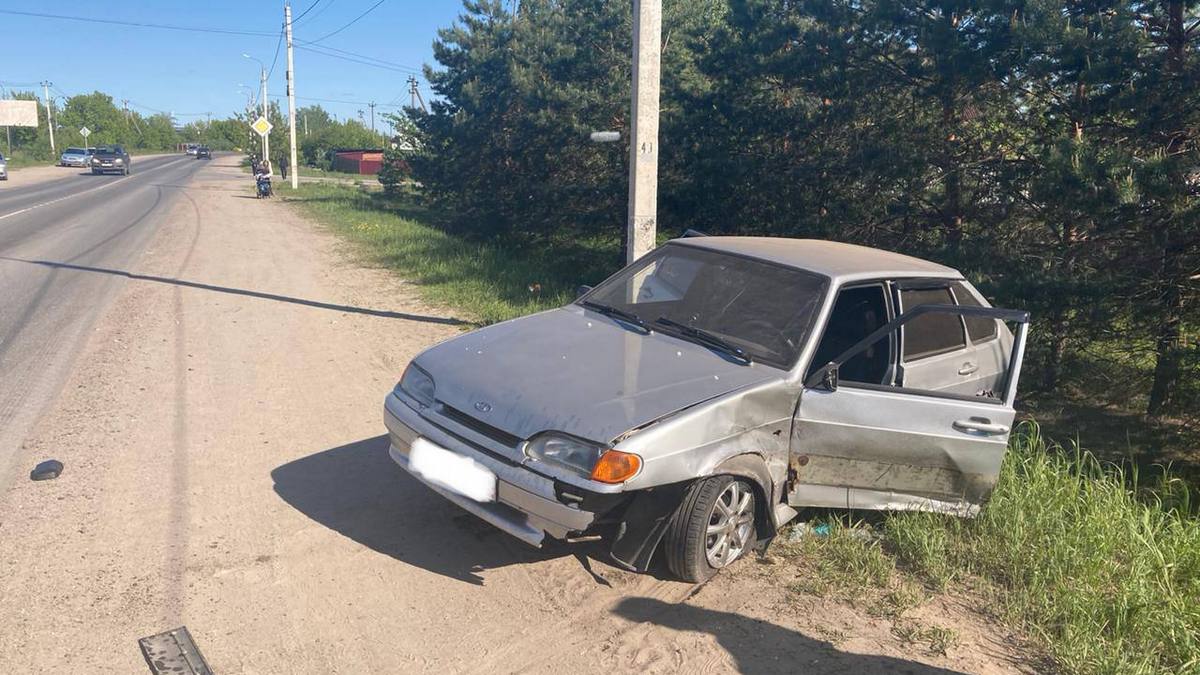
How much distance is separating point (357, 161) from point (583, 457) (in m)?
75.3

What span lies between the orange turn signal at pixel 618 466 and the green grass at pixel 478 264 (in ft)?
22.6

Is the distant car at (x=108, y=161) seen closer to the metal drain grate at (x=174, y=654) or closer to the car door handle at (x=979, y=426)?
the metal drain grate at (x=174, y=654)

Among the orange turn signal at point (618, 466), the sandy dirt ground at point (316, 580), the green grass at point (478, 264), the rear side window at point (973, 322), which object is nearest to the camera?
the sandy dirt ground at point (316, 580)

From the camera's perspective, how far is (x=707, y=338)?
15.2ft

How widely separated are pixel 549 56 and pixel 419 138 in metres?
10.6

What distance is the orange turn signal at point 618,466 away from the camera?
143 inches

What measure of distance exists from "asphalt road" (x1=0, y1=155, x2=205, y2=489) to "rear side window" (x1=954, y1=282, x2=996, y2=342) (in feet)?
18.2

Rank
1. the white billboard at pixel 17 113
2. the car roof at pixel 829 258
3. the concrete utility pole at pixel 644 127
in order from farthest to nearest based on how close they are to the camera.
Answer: the white billboard at pixel 17 113 → the concrete utility pole at pixel 644 127 → the car roof at pixel 829 258

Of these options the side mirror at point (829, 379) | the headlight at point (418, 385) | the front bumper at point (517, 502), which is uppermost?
the side mirror at point (829, 379)

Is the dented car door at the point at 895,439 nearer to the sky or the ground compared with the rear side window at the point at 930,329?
nearer to the ground

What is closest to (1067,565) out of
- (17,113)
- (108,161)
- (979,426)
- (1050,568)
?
(1050,568)

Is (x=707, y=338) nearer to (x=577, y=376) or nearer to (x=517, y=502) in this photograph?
(x=577, y=376)

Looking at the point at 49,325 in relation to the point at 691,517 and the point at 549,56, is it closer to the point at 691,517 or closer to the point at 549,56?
the point at 691,517

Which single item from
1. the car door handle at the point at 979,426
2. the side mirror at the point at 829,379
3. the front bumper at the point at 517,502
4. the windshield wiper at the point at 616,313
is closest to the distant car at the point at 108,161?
the windshield wiper at the point at 616,313
